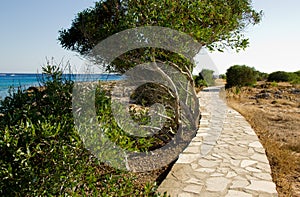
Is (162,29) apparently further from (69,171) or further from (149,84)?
(69,171)

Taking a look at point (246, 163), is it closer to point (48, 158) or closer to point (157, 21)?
point (157, 21)

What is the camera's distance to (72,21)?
16.3 feet

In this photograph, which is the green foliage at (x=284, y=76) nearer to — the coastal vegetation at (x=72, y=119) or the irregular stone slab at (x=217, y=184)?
the coastal vegetation at (x=72, y=119)

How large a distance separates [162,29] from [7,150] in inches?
98.5

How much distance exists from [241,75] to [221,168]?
51.2ft

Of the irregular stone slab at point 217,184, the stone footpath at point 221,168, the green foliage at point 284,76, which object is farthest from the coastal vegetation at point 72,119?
the green foliage at point 284,76

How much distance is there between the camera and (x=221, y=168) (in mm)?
3926

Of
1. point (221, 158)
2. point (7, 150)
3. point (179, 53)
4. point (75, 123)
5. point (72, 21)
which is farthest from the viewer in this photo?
point (72, 21)

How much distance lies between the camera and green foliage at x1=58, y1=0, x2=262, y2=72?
3.68m

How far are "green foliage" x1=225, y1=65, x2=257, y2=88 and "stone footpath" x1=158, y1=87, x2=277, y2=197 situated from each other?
1307 centimetres

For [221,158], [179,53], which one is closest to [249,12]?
[179,53]

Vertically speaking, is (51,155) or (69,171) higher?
(51,155)

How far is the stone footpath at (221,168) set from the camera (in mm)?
3193

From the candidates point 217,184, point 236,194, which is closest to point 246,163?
point 217,184
